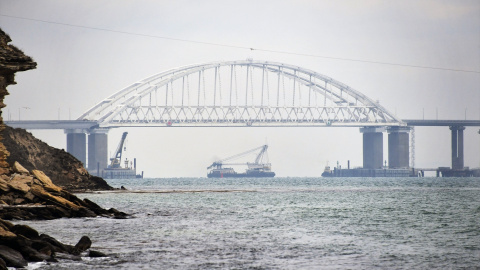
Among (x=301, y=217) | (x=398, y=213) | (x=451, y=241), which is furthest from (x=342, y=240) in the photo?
(x=398, y=213)

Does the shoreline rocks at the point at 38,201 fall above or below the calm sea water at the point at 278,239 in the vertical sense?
above

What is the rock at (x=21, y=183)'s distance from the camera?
138 ft

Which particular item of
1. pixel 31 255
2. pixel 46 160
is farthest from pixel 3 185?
pixel 46 160

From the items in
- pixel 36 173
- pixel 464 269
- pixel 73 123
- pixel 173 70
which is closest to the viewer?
pixel 464 269

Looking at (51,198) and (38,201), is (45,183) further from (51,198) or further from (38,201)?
(51,198)

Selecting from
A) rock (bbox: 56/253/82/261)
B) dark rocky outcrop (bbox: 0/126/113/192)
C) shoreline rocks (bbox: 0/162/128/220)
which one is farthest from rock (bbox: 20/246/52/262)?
dark rocky outcrop (bbox: 0/126/113/192)

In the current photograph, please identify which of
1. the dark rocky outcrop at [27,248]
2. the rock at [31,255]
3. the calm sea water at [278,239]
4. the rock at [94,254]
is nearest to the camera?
the dark rocky outcrop at [27,248]

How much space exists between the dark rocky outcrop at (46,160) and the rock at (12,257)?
45283 mm

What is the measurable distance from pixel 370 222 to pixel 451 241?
32.2 feet

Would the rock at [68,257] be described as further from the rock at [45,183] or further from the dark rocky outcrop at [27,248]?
the rock at [45,183]

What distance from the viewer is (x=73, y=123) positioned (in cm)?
19862

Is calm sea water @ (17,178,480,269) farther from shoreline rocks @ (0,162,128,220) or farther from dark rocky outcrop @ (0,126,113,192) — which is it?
dark rocky outcrop @ (0,126,113,192)

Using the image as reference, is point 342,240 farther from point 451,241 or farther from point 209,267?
point 209,267

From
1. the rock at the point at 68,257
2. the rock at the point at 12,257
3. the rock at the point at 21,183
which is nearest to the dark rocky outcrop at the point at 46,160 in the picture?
the rock at the point at 21,183
